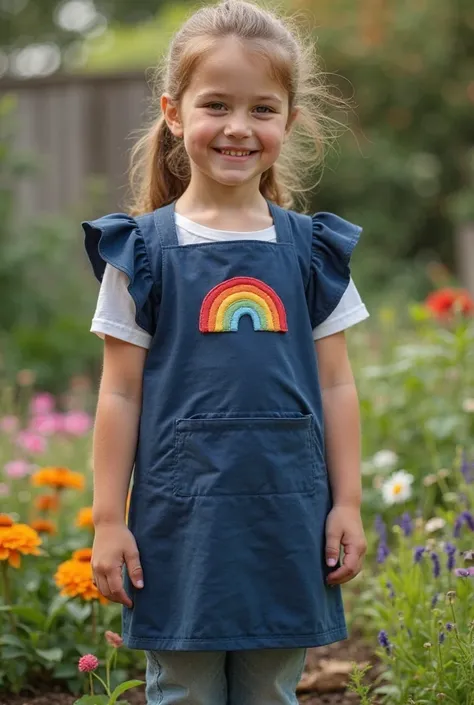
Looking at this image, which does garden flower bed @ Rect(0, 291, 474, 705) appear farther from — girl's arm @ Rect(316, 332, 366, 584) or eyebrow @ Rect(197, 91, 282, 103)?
eyebrow @ Rect(197, 91, 282, 103)

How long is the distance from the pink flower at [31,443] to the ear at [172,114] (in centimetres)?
200

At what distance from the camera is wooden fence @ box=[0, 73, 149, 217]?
8.49 metres

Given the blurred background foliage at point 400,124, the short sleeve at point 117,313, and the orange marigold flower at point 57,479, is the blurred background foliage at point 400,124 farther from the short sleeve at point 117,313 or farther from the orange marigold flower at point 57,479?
the short sleeve at point 117,313

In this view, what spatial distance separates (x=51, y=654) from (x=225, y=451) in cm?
91

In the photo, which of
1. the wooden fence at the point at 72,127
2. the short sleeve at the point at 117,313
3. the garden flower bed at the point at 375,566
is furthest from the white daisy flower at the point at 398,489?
the wooden fence at the point at 72,127

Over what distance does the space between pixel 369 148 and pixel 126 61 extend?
8.89 ft

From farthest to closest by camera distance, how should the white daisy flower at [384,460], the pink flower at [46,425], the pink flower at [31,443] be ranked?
1. the pink flower at [46,425]
2. the pink flower at [31,443]
3. the white daisy flower at [384,460]

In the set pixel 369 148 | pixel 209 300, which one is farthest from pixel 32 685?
pixel 369 148

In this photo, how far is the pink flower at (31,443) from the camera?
13.4 ft

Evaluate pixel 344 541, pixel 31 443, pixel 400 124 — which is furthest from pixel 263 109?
pixel 400 124

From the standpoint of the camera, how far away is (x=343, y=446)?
2.31m

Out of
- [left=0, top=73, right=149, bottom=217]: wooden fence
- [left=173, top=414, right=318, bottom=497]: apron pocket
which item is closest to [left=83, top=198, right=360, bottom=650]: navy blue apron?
[left=173, top=414, right=318, bottom=497]: apron pocket

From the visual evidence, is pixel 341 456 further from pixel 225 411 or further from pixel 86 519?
pixel 86 519

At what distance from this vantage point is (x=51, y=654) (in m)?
2.68
